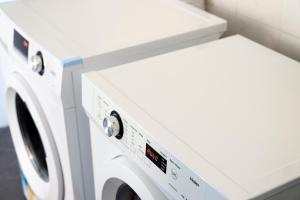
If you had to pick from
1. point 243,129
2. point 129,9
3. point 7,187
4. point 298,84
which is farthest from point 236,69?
point 7,187

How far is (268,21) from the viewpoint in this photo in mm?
1305

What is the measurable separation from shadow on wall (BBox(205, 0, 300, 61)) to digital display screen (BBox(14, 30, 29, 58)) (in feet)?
2.11

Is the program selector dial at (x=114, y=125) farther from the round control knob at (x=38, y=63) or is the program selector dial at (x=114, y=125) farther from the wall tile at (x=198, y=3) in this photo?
the wall tile at (x=198, y=3)

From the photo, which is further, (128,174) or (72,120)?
(72,120)

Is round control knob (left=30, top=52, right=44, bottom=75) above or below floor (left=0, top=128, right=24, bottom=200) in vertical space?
above

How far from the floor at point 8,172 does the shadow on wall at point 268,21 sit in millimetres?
1081

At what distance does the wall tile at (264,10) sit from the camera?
1265 mm

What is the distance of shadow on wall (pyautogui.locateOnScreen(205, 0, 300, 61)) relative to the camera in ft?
4.03

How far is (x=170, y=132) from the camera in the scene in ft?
2.72

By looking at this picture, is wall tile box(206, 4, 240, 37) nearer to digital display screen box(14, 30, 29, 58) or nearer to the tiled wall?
the tiled wall

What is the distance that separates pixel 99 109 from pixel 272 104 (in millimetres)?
371

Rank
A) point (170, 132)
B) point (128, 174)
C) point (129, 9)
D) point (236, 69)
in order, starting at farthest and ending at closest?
1. point (129, 9)
2. point (236, 69)
3. point (128, 174)
4. point (170, 132)

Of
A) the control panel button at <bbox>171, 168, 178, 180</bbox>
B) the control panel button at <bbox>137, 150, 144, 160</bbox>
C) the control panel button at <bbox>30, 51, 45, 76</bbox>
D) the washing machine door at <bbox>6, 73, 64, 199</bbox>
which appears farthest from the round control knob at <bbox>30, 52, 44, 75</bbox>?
the control panel button at <bbox>171, 168, 178, 180</bbox>

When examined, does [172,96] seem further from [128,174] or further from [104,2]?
[104,2]
